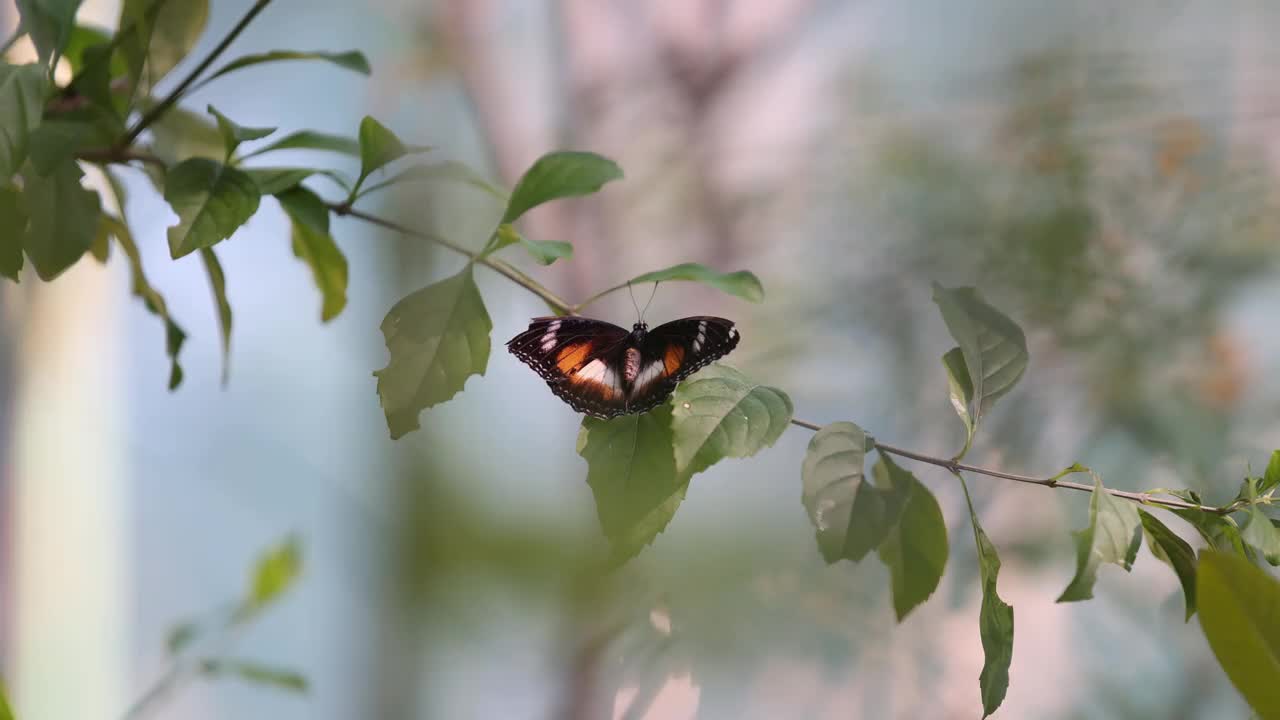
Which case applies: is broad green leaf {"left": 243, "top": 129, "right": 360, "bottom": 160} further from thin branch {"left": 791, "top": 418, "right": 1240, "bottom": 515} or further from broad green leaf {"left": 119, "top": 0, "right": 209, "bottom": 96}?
thin branch {"left": 791, "top": 418, "right": 1240, "bottom": 515}

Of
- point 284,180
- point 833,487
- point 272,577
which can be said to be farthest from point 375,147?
point 272,577

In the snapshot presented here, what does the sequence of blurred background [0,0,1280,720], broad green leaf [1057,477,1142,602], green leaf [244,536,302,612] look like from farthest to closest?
blurred background [0,0,1280,720]
green leaf [244,536,302,612]
broad green leaf [1057,477,1142,602]

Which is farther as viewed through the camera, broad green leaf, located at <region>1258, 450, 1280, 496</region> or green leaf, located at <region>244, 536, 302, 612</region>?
green leaf, located at <region>244, 536, 302, 612</region>

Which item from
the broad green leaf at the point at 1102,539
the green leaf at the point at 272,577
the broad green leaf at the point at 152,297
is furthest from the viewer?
the green leaf at the point at 272,577

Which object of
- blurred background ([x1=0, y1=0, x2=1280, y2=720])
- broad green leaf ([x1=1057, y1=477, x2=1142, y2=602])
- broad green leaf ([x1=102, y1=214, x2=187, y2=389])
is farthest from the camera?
blurred background ([x1=0, y1=0, x2=1280, y2=720])

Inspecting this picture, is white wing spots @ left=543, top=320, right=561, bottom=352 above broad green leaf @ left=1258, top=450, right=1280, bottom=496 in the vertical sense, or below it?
above

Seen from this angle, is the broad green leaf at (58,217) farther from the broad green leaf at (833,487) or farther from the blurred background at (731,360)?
the blurred background at (731,360)

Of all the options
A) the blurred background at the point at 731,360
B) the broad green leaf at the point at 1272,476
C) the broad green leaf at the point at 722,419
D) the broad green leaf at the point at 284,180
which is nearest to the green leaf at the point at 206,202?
the broad green leaf at the point at 284,180

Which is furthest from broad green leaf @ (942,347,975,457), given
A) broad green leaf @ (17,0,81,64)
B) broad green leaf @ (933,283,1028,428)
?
broad green leaf @ (17,0,81,64)
